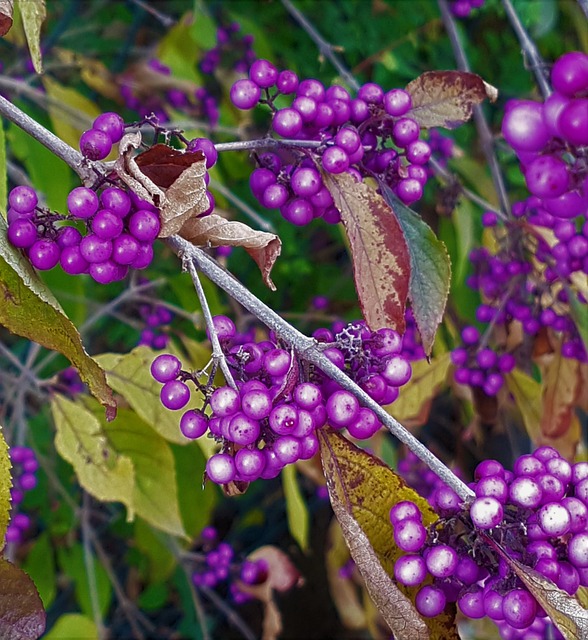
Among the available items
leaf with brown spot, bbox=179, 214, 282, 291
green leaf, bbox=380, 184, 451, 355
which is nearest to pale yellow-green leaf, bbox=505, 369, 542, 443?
green leaf, bbox=380, 184, 451, 355

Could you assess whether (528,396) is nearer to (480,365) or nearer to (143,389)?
(480,365)

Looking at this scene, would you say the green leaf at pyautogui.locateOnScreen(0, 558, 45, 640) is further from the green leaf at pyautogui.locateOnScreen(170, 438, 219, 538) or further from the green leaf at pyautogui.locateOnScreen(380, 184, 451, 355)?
the green leaf at pyautogui.locateOnScreen(170, 438, 219, 538)

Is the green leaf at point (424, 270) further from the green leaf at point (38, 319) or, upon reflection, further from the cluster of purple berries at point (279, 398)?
the green leaf at point (38, 319)

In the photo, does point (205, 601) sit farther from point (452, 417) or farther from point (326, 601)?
point (452, 417)

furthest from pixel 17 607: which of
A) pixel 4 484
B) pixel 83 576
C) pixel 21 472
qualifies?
pixel 83 576

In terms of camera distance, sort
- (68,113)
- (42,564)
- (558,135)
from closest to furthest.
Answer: (558,135) < (68,113) < (42,564)
